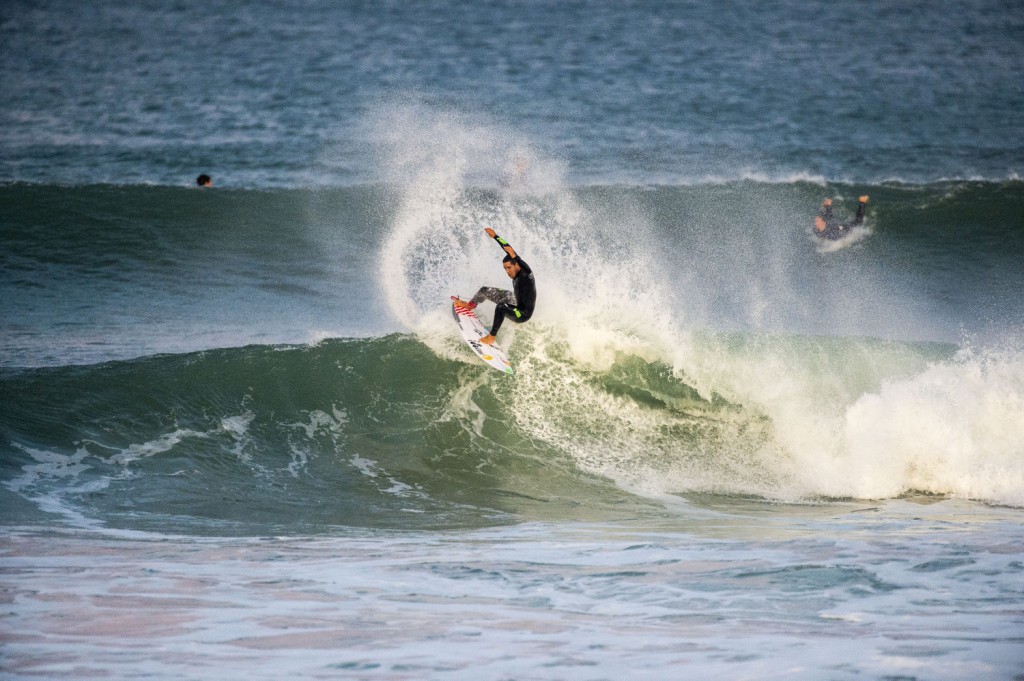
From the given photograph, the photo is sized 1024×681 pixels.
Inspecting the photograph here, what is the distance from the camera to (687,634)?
6.09 metres

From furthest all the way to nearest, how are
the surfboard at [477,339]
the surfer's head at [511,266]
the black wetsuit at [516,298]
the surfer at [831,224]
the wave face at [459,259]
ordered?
1. the surfer at [831,224]
2. the wave face at [459,259]
3. the surfboard at [477,339]
4. the black wetsuit at [516,298]
5. the surfer's head at [511,266]

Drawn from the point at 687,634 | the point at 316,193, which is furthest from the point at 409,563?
the point at 316,193

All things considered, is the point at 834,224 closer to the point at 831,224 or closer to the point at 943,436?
the point at 831,224

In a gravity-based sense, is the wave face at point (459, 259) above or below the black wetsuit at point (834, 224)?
below

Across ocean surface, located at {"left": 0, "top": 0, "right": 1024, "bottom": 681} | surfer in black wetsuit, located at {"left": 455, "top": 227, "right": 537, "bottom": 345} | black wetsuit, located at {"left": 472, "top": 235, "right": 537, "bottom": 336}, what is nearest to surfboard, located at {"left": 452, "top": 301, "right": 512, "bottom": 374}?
surfer in black wetsuit, located at {"left": 455, "top": 227, "right": 537, "bottom": 345}

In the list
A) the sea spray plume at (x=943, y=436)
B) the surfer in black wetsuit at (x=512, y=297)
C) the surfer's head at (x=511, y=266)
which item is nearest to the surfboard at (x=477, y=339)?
the surfer in black wetsuit at (x=512, y=297)

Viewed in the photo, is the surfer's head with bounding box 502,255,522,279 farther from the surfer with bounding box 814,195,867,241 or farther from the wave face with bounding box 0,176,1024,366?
the surfer with bounding box 814,195,867,241

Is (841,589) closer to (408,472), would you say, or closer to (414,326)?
(408,472)

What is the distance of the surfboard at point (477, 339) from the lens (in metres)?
11.7

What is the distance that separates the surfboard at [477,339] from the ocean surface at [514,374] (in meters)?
0.37

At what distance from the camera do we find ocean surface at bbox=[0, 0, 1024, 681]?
6332 mm

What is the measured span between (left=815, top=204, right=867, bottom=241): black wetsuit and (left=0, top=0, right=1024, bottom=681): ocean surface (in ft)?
0.83

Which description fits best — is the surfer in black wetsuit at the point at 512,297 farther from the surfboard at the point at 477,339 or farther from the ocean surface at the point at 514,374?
the ocean surface at the point at 514,374

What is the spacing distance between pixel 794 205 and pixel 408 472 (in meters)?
13.0
